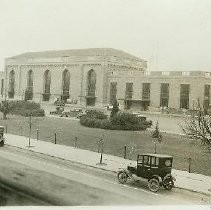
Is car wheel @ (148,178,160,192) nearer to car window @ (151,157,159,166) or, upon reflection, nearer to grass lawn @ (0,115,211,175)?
car window @ (151,157,159,166)

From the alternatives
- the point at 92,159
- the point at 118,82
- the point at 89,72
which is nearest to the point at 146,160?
the point at 92,159

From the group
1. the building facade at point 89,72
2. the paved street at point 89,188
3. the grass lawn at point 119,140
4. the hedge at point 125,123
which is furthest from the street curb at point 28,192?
the building facade at point 89,72

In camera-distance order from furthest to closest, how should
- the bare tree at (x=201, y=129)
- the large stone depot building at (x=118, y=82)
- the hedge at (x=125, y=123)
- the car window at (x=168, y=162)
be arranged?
the large stone depot building at (x=118, y=82) → the hedge at (x=125, y=123) → the bare tree at (x=201, y=129) → the car window at (x=168, y=162)

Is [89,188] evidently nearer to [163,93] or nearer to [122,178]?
[122,178]

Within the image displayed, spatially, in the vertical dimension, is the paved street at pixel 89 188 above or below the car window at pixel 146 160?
below

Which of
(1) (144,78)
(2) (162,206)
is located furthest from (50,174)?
(1) (144,78)

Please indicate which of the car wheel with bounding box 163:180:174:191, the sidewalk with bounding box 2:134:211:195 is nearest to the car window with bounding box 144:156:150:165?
the car wheel with bounding box 163:180:174:191

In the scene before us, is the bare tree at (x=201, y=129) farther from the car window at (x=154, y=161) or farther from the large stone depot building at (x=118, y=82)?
the large stone depot building at (x=118, y=82)
